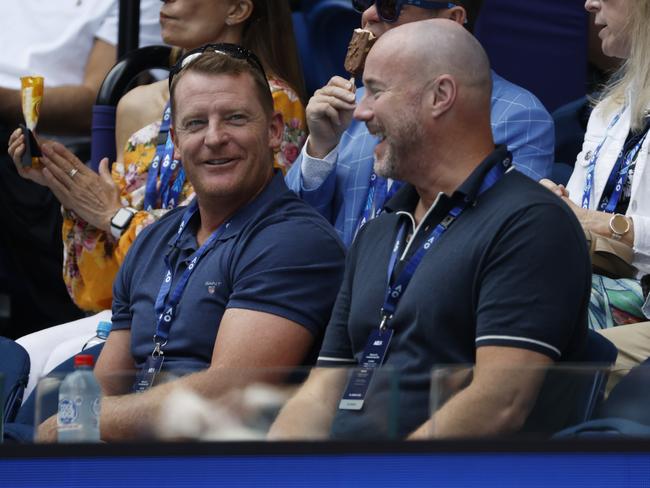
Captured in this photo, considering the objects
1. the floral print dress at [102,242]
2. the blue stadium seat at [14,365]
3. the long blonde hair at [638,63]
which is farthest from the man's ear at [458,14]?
the blue stadium seat at [14,365]

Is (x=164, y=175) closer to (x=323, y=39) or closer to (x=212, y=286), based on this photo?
(x=212, y=286)

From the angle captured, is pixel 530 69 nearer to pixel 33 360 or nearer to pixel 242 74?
pixel 242 74

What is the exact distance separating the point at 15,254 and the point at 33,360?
1.37 m

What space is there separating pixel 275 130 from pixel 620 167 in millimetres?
1033

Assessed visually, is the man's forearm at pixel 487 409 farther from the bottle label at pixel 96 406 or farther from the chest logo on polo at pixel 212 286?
the chest logo on polo at pixel 212 286

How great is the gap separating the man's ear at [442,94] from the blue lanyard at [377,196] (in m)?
0.84

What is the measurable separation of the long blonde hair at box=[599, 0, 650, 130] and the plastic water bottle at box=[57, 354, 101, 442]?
1.98 meters

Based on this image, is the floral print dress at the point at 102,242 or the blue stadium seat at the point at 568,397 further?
the floral print dress at the point at 102,242

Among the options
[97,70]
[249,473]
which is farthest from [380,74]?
[97,70]

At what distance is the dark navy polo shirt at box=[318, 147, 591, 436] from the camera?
300 cm

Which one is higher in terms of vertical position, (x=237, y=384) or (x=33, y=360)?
(x=237, y=384)

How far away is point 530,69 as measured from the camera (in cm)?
574

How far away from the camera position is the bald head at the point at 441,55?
11.3ft

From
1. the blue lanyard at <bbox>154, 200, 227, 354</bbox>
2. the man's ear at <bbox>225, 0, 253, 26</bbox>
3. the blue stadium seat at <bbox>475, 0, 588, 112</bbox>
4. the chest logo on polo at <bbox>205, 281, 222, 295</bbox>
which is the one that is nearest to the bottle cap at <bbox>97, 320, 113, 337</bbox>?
the blue lanyard at <bbox>154, 200, 227, 354</bbox>
